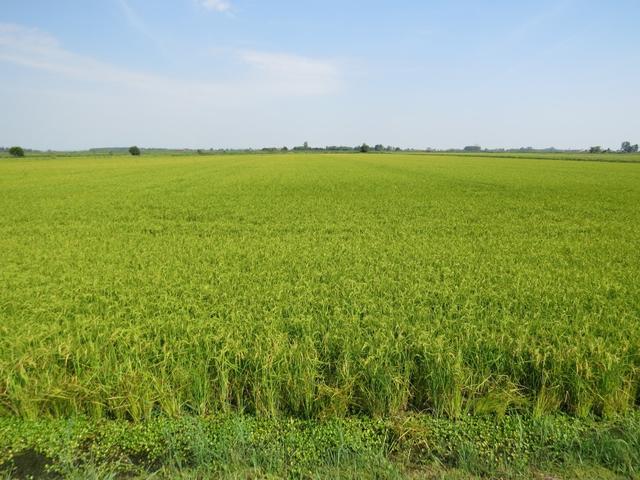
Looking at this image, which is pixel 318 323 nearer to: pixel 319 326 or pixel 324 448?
pixel 319 326

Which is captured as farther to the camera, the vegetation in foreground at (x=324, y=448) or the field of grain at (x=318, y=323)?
the field of grain at (x=318, y=323)

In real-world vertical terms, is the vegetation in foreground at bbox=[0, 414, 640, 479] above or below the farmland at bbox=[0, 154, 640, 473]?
below

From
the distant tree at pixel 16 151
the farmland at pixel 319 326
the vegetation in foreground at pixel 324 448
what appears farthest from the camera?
the distant tree at pixel 16 151

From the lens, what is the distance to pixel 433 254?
26.8 feet

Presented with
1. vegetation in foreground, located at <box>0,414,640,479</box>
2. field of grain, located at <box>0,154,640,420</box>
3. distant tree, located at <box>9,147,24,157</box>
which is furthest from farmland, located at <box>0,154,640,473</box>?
distant tree, located at <box>9,147,24,157</box>

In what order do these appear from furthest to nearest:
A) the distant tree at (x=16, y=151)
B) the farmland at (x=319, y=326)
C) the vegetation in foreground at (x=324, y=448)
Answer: the distant tree at (x=16, y=151)
the farmland at (x=319, y=326)
the vegetation in foreground at (x=324, y=448)

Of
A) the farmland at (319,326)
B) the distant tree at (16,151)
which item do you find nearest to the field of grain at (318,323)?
the farmland at (319,326)

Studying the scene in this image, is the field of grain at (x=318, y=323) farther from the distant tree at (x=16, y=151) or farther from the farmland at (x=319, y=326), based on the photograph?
the distant tree at (x=16, y=151)

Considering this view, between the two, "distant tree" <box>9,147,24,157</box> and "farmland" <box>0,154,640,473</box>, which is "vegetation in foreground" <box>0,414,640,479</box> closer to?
"farmland" <box>0,154,640,473</box>

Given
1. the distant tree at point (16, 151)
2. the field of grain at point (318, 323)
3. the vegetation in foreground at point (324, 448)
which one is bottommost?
the vegetation in foreground at point (324, 448)

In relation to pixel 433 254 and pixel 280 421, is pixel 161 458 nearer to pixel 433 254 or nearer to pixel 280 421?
pixel 280 421

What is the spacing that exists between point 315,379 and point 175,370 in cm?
147

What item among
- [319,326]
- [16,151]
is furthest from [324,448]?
[16,151]

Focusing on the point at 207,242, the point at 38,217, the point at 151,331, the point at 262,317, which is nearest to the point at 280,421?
the point at 262,317
